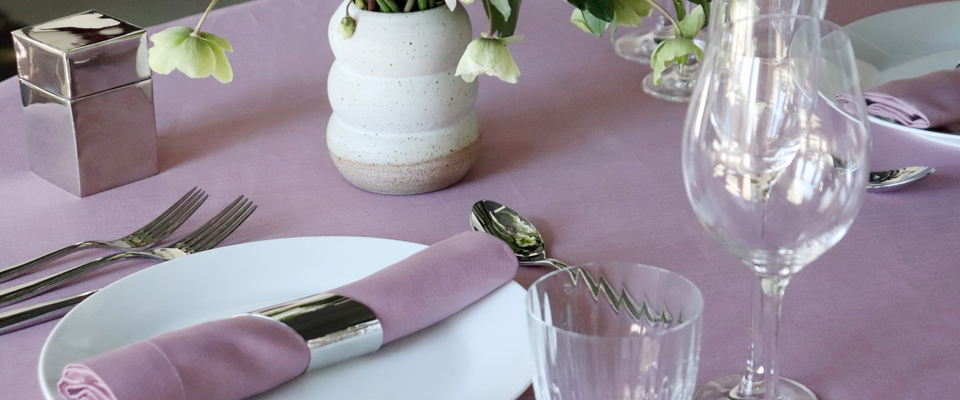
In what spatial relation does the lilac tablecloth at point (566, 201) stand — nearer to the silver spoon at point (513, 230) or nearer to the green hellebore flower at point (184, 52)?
the silver spoon at point (513, 230)

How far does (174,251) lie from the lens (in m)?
0.67

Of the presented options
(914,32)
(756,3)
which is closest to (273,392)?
(756,3)

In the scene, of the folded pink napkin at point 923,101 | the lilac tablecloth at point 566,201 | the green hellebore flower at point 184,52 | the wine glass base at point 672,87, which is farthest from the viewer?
the wine glass base at point 672,87

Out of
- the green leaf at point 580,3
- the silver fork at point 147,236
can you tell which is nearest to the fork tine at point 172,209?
the silver fork at point 147,236

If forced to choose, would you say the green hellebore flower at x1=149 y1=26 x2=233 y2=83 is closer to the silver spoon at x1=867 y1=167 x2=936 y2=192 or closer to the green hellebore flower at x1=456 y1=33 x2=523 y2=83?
the green hellebore flower at x1=456 y1=33 x2=523 y2=83

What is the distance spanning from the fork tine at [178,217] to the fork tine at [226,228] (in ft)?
0.10

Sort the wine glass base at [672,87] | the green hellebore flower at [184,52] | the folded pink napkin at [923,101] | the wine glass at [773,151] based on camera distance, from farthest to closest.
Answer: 1. the wine glass base at [672,87]
2. the folded pink napkin at [923,101]
3. the green hellebore flower at [184,52]
4. the wine glass at [773,151]

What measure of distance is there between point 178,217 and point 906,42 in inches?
30.8

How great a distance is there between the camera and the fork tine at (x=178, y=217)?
690 mm

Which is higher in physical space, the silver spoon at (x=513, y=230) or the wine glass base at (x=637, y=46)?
the wine glass base at (x=637, y=46)

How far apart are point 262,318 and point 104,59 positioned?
1.07 feet

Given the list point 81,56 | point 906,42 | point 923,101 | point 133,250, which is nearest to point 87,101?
point 81,56

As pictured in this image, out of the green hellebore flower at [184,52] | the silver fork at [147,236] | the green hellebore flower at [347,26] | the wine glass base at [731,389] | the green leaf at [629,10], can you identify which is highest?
the green leaf at [629,10]

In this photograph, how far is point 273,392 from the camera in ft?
1.66
